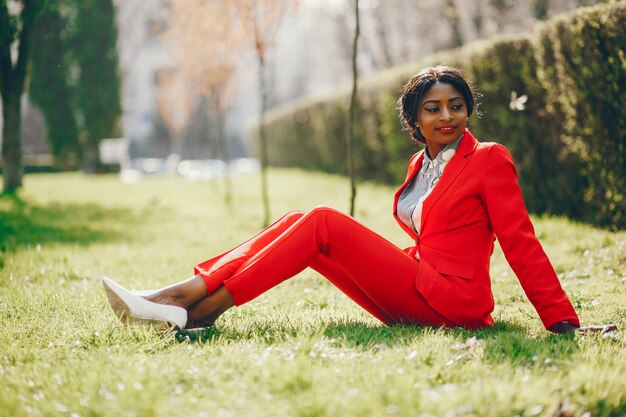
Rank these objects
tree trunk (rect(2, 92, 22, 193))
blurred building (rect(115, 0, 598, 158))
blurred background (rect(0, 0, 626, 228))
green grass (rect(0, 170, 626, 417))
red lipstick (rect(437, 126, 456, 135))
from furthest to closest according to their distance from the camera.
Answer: blurred building (rect(115, 0, 598, 158)) → tree trunk (rect(2, 92, 22, 193)) → blurred background (rect(0, 0, 626, 228)) → red lipstick (rect(437, 126, 456, 135)) → green grass (rect(0, 170, 626, 417))

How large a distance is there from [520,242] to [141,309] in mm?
2006

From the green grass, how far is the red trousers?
0.21m

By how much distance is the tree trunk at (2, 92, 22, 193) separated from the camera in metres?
12.7

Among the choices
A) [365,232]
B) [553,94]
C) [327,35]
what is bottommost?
[365,232]

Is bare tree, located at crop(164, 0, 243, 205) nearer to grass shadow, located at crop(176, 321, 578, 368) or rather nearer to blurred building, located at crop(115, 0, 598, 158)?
blurred building, located at crop(115, 0, 598, 158)

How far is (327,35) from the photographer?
30875mm

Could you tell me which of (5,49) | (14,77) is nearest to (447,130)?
(5,49)

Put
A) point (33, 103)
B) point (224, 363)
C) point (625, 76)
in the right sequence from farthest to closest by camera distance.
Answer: point (33, 103), point (625, 76), point (224, 363)

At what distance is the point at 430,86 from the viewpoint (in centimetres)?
338

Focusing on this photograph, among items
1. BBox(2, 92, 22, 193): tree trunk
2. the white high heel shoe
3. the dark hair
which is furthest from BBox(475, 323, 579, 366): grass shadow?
BBox(2, 92, 22, 193): tree trunk

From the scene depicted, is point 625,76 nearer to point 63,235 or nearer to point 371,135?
point 63,235

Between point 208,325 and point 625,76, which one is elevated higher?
point 625,76

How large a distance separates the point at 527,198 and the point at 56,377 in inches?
254

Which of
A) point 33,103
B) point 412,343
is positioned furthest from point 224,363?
point 33,103
